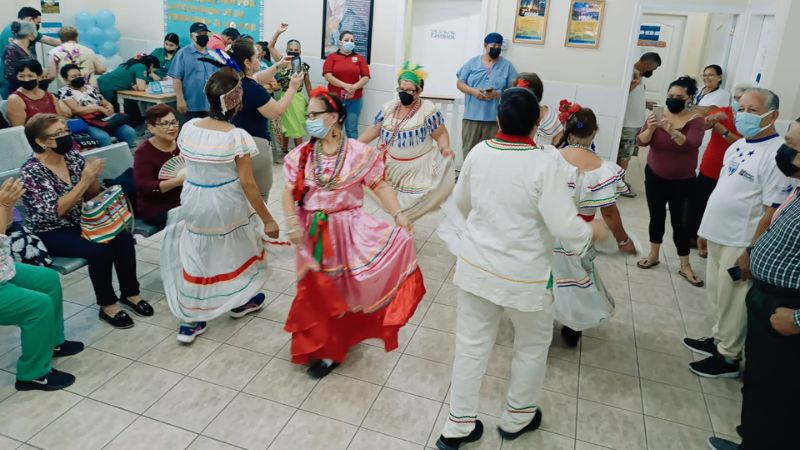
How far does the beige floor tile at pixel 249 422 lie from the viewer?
9.02ft

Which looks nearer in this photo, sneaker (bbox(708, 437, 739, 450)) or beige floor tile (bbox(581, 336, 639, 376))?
sneaker (bbox(708, 437, 739, 450))

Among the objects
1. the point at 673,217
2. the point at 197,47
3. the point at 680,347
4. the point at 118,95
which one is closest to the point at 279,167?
the point at 197,47

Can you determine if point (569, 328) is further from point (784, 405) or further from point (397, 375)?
point (784, 405)

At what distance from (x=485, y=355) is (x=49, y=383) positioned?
7.26 feet

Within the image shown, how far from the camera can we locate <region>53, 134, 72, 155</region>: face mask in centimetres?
326

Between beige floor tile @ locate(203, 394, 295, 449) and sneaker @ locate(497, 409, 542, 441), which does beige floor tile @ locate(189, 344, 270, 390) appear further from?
sneaker @ locate(497, 409, 542, 441)

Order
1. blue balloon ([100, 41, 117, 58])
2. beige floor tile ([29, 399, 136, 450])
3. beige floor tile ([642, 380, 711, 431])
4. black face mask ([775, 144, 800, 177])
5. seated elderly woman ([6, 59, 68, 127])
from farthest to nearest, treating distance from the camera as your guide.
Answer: blue balloon ([100, 41, 117, 58])
seated elderly woman ([6, 59, 68, 127])
beige floor tile ([642, 380, 711, 431])
beige floor tile ([29, 399, 136, 450])
black face mask ([775, 144, 800, 177])

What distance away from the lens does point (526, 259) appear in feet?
7.75

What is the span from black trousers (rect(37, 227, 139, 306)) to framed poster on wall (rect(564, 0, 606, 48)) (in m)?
5.22

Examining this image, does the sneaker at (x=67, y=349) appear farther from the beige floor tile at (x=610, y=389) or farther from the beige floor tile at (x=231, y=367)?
the beige floor tile at (x=610, y=389)

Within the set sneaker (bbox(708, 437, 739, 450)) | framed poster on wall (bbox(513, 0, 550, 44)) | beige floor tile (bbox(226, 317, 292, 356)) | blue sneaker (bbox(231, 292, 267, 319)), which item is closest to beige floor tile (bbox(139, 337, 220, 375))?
beige floor tile (bbox(226, 317, 292, 356))

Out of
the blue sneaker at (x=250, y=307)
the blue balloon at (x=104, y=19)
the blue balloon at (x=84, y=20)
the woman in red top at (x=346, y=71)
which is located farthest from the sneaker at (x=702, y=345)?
the blue balloon at (x=84, y=20)

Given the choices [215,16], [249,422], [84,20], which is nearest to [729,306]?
[249,422]

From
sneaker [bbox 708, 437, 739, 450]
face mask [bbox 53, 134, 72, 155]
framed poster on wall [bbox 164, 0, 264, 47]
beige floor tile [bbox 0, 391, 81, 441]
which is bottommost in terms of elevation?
beige floor tile [bbox 0, 391, 81, 441]
